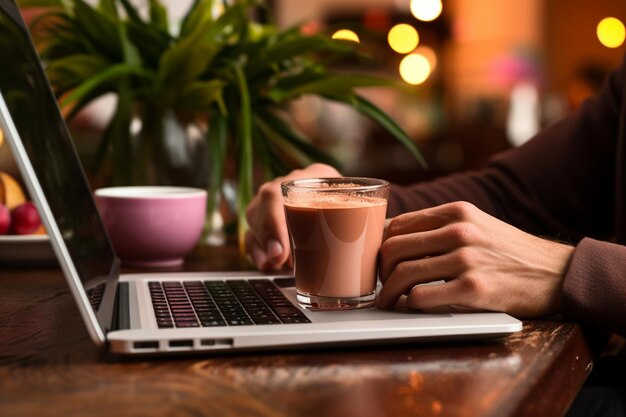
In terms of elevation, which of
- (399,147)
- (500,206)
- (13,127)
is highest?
(13,127)

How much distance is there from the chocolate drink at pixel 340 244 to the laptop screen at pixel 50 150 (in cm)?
18

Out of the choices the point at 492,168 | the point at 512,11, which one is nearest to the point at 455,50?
the point at 512,11

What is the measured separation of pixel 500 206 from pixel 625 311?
1.87 ft

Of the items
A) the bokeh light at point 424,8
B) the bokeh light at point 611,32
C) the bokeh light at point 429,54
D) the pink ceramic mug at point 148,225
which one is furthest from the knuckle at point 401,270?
the bokeh light at point 429,54

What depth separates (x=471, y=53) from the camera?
909 centimetres

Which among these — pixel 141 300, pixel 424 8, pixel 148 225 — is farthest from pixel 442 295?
pixel 424 8

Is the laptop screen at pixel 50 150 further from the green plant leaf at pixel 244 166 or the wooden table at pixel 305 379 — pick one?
the green plant leaf at pixel 244 166

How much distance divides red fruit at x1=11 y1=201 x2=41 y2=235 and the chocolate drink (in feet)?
1.62

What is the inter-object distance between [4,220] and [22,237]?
0.05 m

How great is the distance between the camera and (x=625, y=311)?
2.35 ft

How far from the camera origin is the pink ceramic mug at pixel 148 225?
1081 millimetres

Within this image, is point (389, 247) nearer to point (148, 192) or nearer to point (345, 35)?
point (148, 192)

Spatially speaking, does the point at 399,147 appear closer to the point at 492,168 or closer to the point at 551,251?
the point at 492,168

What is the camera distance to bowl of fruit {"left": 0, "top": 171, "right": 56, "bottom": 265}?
103cm
